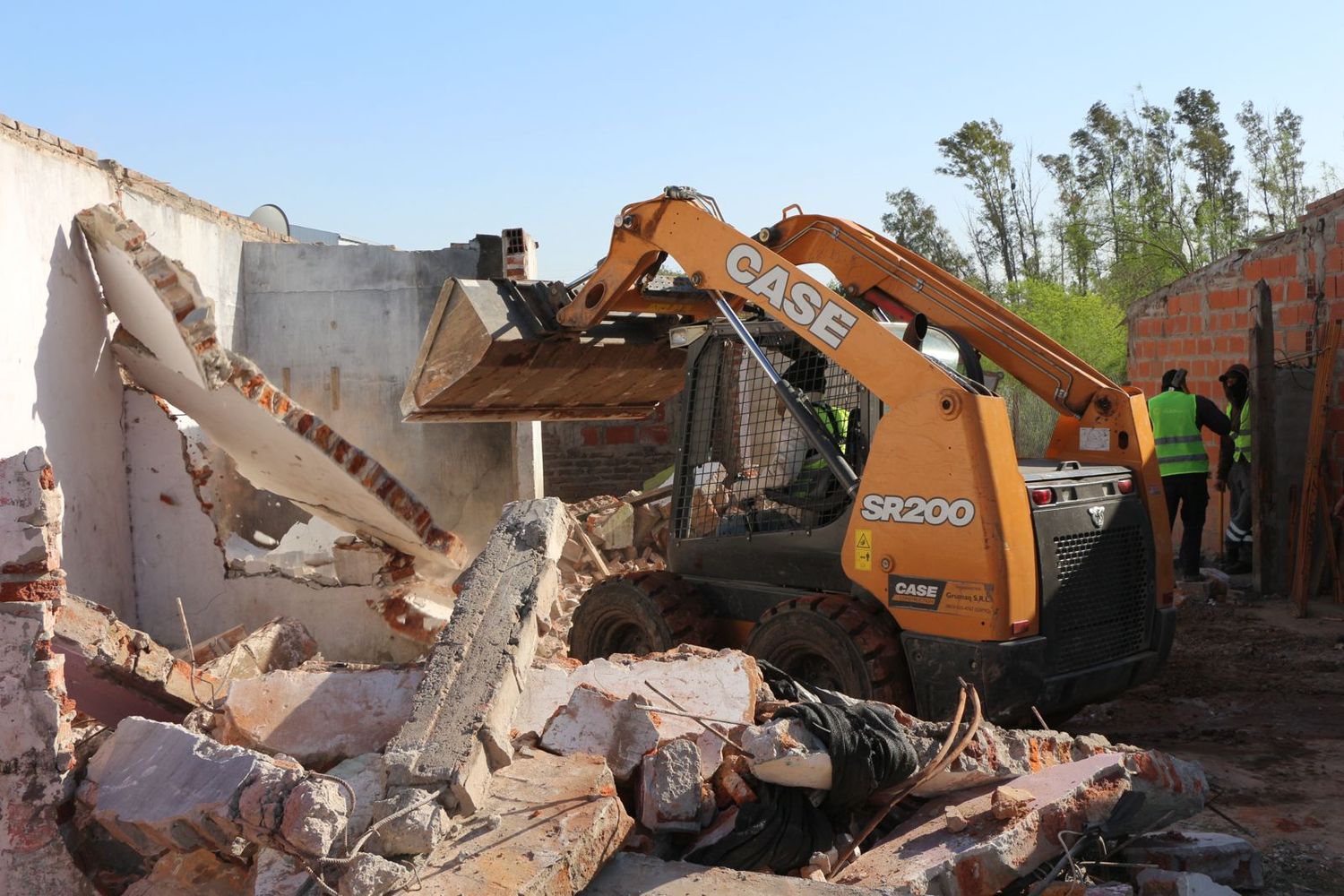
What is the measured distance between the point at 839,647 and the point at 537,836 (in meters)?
2.02

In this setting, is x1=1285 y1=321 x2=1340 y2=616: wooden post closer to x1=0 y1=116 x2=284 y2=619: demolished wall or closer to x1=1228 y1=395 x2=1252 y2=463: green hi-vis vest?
x1=1228 y1=395 x2=1252 y2=463: green hi-vis vest

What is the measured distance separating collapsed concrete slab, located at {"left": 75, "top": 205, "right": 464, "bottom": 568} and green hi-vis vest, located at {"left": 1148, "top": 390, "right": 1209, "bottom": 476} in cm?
597

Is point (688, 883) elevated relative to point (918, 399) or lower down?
lower down

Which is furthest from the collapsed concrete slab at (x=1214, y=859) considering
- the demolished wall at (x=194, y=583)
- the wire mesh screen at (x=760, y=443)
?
the demolished wall at (x=194, y=583)

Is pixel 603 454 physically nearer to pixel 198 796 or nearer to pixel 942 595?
pixel 942 595

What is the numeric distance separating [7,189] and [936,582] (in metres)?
5.25

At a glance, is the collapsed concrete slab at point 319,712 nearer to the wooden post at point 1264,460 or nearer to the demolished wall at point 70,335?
the demolished wall at point 70,335

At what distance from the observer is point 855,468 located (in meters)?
5.70

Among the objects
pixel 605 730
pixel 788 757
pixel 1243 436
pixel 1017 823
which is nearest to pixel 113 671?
pixel 605 730

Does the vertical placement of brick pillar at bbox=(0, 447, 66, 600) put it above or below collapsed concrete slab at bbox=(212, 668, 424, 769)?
above

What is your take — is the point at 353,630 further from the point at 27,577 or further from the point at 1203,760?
the point at 1203,760

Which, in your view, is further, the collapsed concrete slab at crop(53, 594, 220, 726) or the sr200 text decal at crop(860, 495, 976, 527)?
the collapsed concrete slab at crop(53, 594, 220, 726)

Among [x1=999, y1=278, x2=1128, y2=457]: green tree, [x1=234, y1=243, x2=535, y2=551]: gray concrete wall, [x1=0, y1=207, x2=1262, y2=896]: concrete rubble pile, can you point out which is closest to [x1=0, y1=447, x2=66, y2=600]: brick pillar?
[x1=0, y1=207, x2=1262, y2=896]: concrete rubble pile

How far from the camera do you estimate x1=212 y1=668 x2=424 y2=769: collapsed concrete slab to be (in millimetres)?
4523
